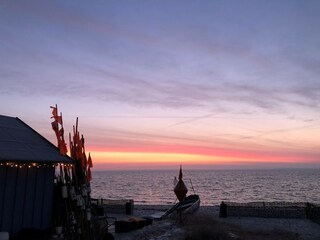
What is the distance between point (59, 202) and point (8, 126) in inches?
133

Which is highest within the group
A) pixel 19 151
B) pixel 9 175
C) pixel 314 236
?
pixel 19 151

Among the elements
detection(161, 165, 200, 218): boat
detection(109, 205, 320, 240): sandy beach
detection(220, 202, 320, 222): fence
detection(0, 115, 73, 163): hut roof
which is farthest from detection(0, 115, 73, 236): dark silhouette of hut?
detection(220, 202, 320, 222): fence

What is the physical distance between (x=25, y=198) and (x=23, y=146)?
1.75 meters

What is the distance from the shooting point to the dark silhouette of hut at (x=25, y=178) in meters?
11.7

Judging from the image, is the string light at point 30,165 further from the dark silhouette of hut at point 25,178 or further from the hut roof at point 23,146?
the hut roof at point 23,146

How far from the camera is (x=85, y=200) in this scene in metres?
13.8

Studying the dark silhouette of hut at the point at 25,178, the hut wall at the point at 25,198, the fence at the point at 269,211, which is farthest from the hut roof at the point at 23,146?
the fence at the point at 269,211

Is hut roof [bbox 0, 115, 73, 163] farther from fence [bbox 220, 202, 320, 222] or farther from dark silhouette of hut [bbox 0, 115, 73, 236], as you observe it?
fence [bbox 220, 202, 320, 222]

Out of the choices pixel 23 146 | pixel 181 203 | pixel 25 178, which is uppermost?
pixel 23 146

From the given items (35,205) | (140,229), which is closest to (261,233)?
(140,229)

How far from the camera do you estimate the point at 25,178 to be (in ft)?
40.8

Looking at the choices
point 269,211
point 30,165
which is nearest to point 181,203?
point 269,211

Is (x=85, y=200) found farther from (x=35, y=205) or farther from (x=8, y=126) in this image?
(x=8, y=126)

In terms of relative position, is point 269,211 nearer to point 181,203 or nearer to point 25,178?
point 181,203
